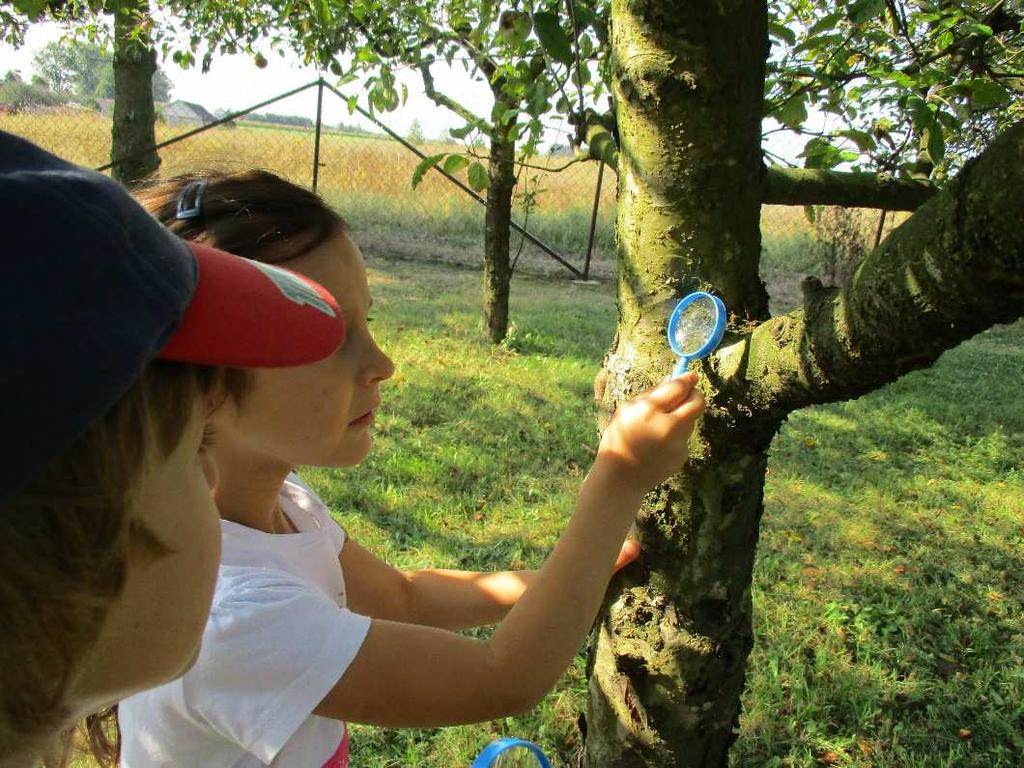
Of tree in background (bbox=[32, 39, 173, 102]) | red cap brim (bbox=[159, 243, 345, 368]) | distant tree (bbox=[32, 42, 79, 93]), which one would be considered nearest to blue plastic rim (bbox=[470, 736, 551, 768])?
red cap brim (bbox=[159, 243, 345, 368])

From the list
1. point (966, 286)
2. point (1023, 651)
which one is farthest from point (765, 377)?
point (1023, 651)

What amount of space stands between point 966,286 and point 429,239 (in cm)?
1075

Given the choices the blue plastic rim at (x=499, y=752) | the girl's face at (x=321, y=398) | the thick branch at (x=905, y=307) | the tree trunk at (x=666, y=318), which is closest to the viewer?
the thick branch at (x=905, y=307)

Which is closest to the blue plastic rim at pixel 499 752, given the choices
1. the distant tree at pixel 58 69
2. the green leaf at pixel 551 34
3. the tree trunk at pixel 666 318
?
the tree trunk at pixel 666 318

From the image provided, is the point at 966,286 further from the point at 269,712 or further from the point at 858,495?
the point at 858,495

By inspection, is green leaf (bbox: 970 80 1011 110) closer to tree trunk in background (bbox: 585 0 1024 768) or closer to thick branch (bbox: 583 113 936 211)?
thick branch (bbox: 583 113 936 211)

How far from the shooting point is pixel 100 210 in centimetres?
61

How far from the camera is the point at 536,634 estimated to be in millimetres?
1166

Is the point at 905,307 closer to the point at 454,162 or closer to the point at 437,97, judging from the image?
the point at 454,162

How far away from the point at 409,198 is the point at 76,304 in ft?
36.1

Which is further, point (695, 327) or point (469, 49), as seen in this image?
point (469, 49)

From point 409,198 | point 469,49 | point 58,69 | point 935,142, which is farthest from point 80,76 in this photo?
point 935,142

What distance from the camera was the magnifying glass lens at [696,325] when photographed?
1.36 metres

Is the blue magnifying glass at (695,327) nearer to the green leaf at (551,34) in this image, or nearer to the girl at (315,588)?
the girl at (315,588)
